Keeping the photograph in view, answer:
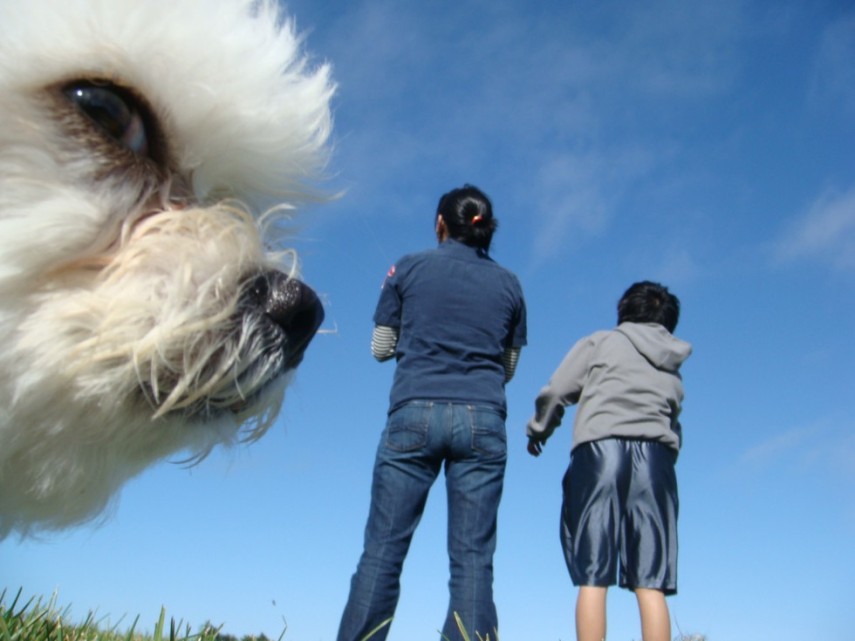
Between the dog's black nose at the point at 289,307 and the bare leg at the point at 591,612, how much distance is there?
3338 millimetres

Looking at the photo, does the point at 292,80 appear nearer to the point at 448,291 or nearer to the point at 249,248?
the point at 249,248

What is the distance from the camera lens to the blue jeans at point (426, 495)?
455cm

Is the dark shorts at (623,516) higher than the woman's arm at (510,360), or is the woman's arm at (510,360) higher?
the woman's arm at (510,360)

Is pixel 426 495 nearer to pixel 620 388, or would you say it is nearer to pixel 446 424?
pixel 446 424

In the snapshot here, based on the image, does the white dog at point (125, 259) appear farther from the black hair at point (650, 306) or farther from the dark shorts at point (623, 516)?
the black hair at point (650, 306)

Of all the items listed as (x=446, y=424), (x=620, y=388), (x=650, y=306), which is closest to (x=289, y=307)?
(x=446, y=424)

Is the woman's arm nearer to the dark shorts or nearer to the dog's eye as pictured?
the dark shorts

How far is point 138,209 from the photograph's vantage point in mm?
2080

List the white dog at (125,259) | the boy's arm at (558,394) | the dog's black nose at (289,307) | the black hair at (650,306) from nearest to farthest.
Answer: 1. the white dog at (125,259)
2. the dog's black nose at (289,307)
3. the boy's arm at (558,394)
4. the black hair at (650,306)

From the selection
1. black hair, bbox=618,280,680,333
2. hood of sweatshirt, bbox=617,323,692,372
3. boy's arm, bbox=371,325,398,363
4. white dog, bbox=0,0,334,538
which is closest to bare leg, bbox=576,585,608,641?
hood of sweatshirt, bbox=617,323,692,372

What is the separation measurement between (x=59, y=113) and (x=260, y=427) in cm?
97

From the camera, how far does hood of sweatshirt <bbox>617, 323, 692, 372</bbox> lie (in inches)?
226

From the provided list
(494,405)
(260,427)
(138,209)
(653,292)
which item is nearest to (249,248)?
(138,209)

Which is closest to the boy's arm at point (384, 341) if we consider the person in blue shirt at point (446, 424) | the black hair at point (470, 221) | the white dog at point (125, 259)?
the person in blue shirt at point (446, 424)
